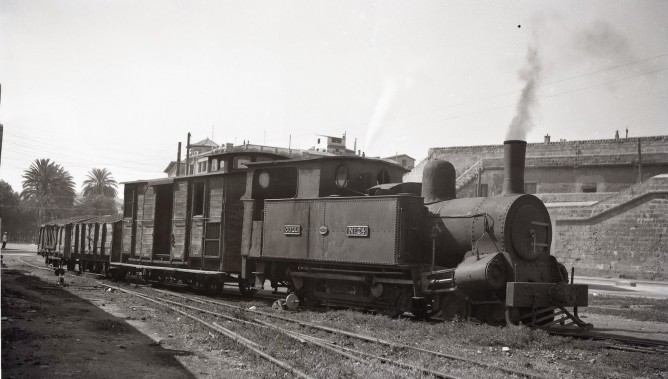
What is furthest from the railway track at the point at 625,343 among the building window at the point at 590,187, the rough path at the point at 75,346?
the building window at the point at 590,187

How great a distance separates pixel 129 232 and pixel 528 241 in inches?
555

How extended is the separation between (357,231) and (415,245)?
1147mm

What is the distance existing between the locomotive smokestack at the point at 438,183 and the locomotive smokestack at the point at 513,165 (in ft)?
4.05

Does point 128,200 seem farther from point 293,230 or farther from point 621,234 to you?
point 621,234

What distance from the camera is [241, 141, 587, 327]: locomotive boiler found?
31.6ft

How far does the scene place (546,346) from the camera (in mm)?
8125

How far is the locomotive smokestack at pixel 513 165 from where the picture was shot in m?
10.0

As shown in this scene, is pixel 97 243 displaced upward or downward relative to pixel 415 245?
downward

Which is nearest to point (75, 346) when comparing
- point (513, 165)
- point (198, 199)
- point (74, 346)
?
point (74, 346)

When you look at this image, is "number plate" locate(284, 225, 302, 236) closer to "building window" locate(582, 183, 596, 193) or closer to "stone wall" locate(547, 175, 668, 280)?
"stone wall" locate(547, 175, 668, 280)

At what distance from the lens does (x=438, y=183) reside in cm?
1135

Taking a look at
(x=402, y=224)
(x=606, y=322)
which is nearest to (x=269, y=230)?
(x=402, y=224)

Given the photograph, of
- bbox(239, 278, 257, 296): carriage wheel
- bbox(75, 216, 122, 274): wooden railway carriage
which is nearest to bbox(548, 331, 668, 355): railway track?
bbox(239, 278, 257, 296): carriage wheel

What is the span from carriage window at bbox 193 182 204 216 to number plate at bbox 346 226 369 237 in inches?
260
